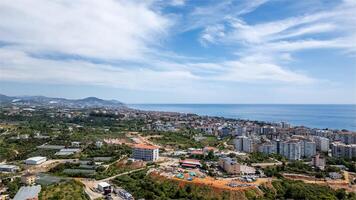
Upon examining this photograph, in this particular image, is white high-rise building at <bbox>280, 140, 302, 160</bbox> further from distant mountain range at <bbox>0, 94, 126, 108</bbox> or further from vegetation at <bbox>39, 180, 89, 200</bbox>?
distant mountain range at <bbox>0, 94, 126, 108</bbox>

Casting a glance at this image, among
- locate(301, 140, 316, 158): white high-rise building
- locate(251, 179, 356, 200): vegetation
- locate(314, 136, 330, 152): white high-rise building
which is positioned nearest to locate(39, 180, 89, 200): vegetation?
locate(251, 179, 356, 200): vegetation

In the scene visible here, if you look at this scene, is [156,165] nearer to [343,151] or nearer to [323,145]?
[343,151]

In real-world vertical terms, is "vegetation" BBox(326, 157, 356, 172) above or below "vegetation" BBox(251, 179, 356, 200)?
above

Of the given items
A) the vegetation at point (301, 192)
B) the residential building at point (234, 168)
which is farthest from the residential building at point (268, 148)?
the vegetation at point (301, 192)

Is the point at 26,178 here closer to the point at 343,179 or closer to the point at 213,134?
the point at 343,179

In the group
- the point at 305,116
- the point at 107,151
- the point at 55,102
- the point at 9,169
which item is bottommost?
the point at 9,169

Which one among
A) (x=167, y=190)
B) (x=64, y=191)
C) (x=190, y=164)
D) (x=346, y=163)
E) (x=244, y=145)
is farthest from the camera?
(x=244, y=145)

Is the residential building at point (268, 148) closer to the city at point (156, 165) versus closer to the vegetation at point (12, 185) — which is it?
the city at point (156, 165)

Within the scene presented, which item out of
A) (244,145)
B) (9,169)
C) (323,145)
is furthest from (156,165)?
(323,145)

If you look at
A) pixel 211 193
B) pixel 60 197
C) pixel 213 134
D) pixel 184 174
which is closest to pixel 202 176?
pixel 184 174

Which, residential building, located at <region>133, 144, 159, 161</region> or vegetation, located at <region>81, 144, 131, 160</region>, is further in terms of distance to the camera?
vegetation, located at <region>81, 144, 131, 160</region>
